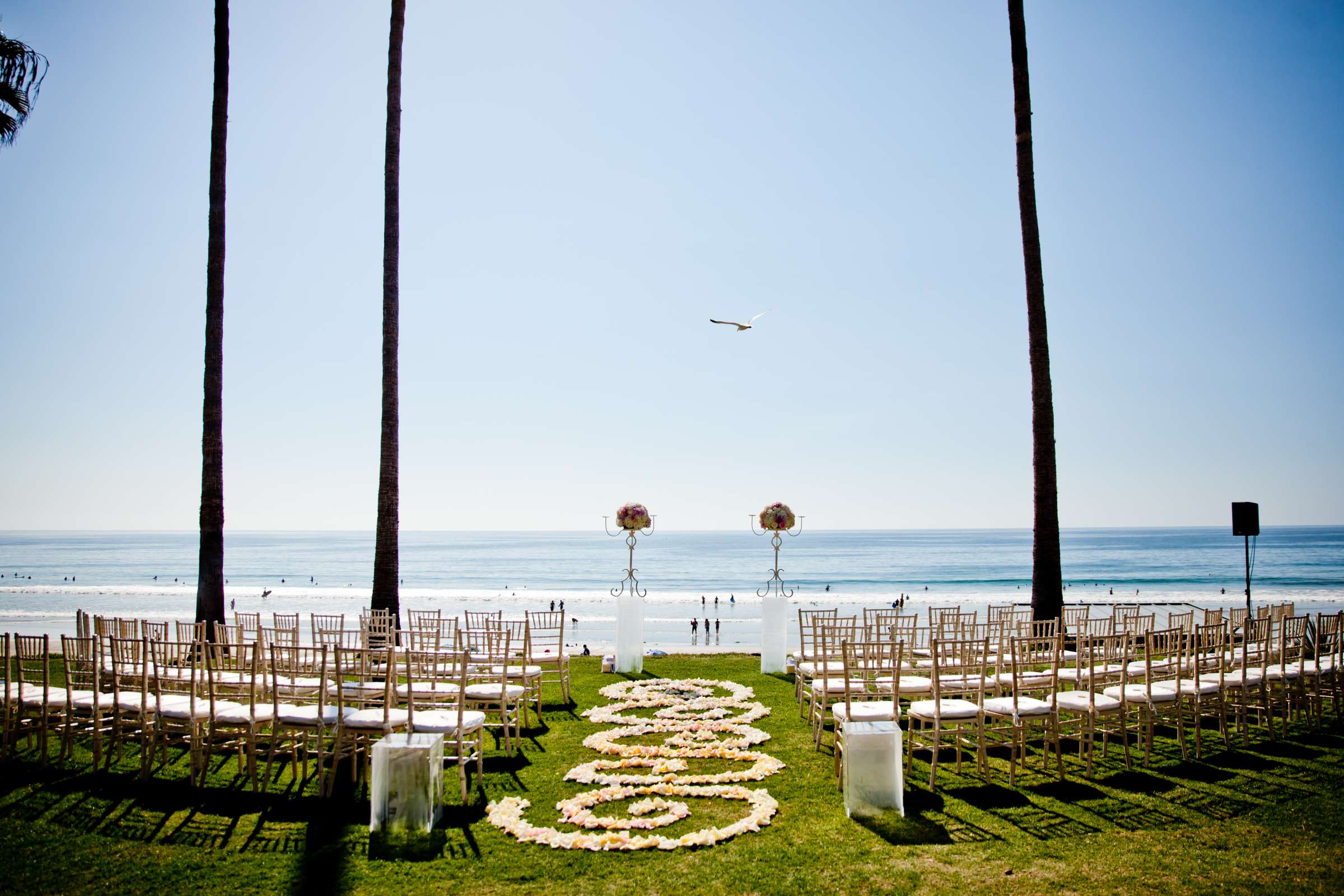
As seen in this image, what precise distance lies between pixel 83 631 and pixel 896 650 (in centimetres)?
756

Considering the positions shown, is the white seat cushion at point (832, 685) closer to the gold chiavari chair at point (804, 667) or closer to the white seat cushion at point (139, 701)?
the gold chiavari chair at point (804, 667)

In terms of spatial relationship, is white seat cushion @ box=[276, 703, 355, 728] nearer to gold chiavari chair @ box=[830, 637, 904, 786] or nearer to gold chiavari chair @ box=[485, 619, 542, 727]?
gold chiavari chair @ box=[485, 619, 542, 727]

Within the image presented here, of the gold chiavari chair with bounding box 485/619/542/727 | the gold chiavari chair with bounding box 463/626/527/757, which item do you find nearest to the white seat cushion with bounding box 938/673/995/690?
the gold chiavari chair with bounding box 463/626/527/757

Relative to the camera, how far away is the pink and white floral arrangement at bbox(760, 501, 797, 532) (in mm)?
12938

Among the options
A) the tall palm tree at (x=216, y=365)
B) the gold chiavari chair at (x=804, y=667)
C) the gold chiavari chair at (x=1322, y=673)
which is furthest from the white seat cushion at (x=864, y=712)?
the tall palm tree at (x=216, y=365)

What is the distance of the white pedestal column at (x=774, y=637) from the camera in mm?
10875

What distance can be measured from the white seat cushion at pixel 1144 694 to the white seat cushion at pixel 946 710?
123cm

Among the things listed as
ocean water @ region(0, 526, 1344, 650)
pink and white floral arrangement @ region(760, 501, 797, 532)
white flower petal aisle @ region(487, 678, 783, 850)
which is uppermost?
pink and white floral arrangement @ region(760, 501, 797, 532)

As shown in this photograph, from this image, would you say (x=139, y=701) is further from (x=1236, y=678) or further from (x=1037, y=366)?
(x=1037, y=366)

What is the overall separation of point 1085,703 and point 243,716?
21.0ft

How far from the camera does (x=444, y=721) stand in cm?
577

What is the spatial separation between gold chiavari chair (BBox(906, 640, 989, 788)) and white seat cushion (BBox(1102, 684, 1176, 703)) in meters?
1.08

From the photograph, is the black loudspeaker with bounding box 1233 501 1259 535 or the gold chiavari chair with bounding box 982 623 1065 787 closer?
the gold chiavari chair with bounding box 982 623 1065 787

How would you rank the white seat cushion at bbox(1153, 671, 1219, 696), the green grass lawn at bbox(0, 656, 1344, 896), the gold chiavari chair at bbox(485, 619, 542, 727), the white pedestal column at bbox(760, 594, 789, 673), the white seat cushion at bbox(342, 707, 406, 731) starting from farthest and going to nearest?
the white pedestal column at bbox(760, 594, 789, 673)
the gold chiavari chair at bbox(485, 619, 542, 727)
the white seat cushion at bbox(1153, 671, 1219, 696)
the white seat cushion at bbox(342, 707, 406, 731)
the green grass lawn at bbox(0, 656, 1344, 896)
